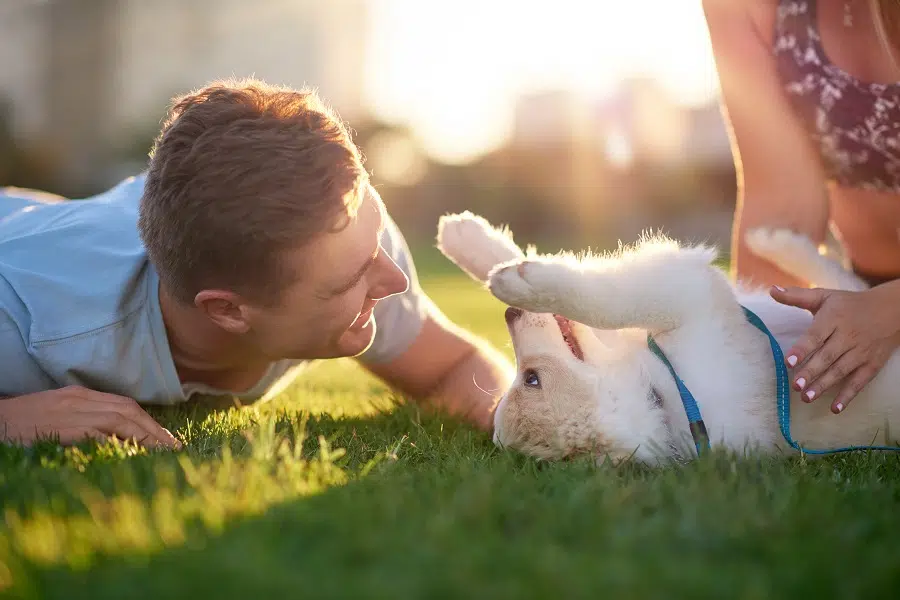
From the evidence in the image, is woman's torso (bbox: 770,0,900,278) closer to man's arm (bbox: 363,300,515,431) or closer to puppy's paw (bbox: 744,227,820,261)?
puppy's paw (bbox: 744,227,820,261)

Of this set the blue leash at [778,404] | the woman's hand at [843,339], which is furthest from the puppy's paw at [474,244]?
the woman's hand at [843,339]

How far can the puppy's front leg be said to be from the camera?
7.68ft

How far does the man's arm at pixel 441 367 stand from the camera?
3.32 m

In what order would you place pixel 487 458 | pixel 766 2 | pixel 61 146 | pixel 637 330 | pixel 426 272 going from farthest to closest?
1. pixel 61 146
2. pixel 426 272
3. pixel 766 2
4. pixel 637 330
5. pixel 487 458

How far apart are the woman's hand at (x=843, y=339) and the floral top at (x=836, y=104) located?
2.74 ft

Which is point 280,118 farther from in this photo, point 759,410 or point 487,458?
point 759,410

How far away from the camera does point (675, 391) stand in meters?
2.38

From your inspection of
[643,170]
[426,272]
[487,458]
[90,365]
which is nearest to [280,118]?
[90,365]

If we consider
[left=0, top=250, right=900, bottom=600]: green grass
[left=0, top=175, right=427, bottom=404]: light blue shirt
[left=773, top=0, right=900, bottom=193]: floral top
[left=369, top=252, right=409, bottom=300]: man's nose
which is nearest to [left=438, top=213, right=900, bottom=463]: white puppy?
[left=0, top=250, right=900, bottom=600]: green grass

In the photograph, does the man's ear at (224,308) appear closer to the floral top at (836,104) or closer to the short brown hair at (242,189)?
the short brown hair at (242,189)

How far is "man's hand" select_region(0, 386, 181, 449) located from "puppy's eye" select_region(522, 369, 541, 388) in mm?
1064

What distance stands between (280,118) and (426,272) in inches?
537

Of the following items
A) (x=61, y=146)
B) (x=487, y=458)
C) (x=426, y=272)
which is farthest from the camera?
(x=61, y=146)

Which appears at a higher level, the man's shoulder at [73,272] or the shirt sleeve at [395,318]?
the man's shoulder at [73,272]
